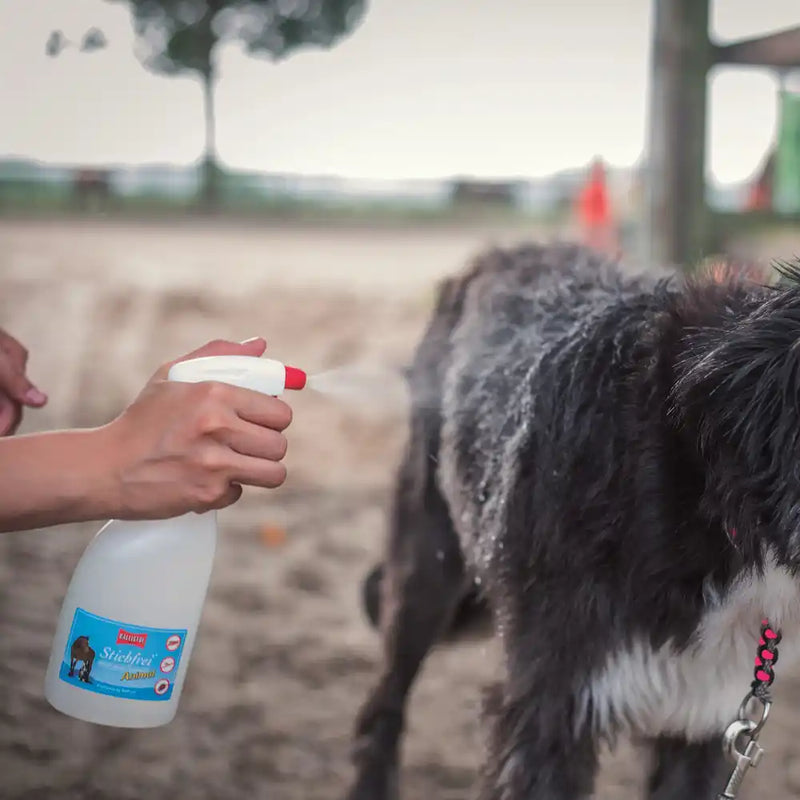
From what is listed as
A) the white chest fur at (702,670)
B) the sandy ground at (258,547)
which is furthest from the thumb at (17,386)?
the white chest fur at (702,670)

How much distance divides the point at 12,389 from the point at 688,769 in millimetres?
1492

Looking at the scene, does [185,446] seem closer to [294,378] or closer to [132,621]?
[294,378]

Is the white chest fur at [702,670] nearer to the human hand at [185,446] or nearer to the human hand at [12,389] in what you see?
the human hand at [185,446]

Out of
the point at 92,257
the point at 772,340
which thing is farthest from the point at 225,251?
the point at 772,340

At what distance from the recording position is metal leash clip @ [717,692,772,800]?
149 cm

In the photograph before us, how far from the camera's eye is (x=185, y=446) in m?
1.21

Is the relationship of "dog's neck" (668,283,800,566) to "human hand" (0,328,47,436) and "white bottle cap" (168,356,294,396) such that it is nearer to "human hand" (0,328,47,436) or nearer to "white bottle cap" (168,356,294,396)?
"white bottle cap" (168,356,294,396)

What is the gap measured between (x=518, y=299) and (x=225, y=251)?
515 cm

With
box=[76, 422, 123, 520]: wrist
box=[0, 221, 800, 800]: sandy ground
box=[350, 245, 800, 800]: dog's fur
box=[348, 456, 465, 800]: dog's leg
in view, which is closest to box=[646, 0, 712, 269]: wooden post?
box=[0, 221, 800, 800]: sandy ground

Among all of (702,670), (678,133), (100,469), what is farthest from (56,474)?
(678,133)

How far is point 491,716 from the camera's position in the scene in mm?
1792

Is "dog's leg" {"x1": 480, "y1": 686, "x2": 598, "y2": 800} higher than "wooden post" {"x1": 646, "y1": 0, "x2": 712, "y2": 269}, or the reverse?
"wooden post" {"x1": 646, "y1": 0, "x2": 712, "y2": 269}

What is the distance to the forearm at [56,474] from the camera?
4.01 ft

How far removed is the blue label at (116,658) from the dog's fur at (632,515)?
0.60m
